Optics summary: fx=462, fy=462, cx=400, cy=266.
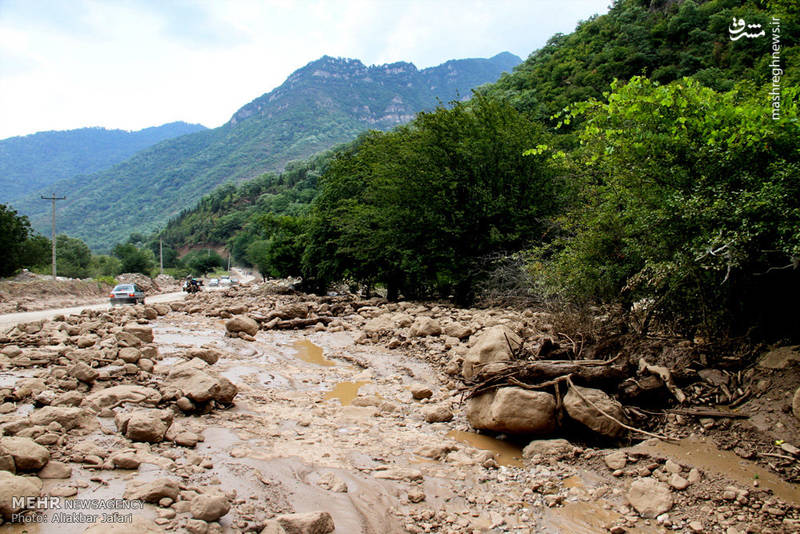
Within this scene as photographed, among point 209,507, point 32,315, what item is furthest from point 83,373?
point 32,315

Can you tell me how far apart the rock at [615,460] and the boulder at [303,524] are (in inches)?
125

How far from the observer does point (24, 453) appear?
404cm

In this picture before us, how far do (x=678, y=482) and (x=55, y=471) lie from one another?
5891 millimetres

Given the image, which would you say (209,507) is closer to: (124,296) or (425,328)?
(425,328)

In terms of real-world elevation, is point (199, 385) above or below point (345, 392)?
above

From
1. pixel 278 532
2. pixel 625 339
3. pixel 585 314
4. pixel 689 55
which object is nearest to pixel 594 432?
pixel 625 339

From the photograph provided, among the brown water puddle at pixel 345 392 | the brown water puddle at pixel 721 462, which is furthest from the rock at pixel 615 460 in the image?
the brown water puddle at pixel 345 392

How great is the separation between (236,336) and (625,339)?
474 inches

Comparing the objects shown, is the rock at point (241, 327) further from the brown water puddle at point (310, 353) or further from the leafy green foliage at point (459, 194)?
the leafy green foliage at point (459, 194)

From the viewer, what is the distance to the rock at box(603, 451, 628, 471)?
5.12m

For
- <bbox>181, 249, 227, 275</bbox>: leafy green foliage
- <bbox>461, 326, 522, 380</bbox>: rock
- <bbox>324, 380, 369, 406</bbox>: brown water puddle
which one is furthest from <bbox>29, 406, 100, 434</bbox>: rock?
<bbox>181, 249, 227, 275</bbox>: leafy green foliage

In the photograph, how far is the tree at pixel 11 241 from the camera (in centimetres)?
3438

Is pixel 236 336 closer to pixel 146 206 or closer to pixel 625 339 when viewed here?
pixel 625 339

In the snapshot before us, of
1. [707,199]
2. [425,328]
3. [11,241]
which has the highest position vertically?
[11,241]
